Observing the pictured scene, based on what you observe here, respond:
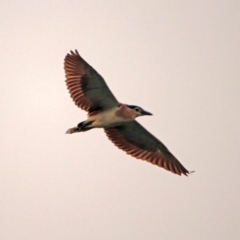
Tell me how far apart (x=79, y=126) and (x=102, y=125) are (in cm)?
69

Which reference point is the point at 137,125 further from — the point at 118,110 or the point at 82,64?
the point at 82,64

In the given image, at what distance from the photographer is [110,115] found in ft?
73.0

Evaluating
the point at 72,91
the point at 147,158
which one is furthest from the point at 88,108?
the point at 147,158

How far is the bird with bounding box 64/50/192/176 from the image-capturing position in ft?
72.8

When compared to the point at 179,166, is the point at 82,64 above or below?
above

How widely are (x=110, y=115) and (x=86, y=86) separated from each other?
3.58 feet

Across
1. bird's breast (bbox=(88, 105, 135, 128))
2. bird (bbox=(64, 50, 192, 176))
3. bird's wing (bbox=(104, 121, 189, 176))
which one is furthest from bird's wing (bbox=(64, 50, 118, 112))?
Result: bird's wing (bbox=(104, 121, 189, 176))

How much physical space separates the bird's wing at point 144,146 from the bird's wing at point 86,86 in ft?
3.56

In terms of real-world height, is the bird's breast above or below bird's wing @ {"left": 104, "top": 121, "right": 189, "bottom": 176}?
above

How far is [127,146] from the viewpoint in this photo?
76.9 feet

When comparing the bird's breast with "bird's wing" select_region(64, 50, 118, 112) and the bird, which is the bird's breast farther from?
"bird's wing" select_region(64, 50, 118, 112)

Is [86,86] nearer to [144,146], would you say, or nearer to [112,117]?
[112,117]

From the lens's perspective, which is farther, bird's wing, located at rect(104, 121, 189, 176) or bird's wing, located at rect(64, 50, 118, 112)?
bird's wing, located at rect(104, 121, 189, 176)

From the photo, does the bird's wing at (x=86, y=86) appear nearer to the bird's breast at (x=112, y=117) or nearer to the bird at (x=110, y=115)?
the bird at (x=110, y=115)
